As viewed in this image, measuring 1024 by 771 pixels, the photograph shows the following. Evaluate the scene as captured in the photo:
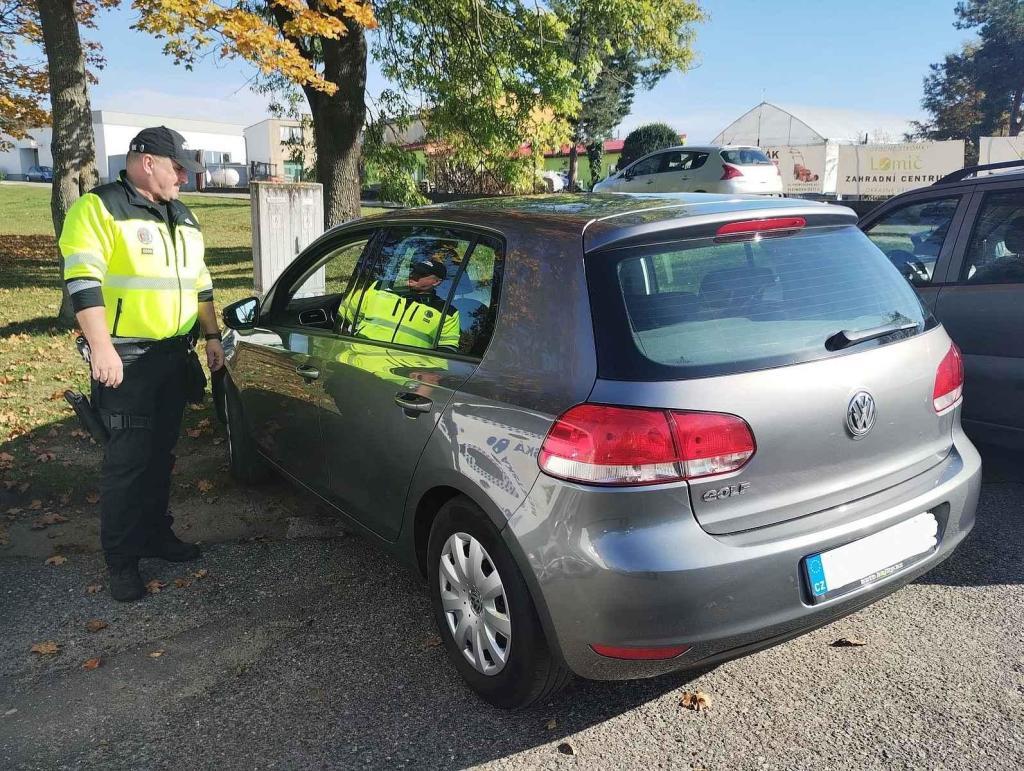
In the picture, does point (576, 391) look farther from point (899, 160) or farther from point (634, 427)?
point (899, 160)

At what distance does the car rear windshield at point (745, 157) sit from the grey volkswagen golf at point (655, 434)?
59.0 ft

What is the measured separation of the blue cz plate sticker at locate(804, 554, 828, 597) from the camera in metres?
2.55

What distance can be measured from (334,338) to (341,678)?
1.45 metres

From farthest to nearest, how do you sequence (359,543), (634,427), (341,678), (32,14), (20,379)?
(32,14)
(20,379)
(359,543)
(341,678)
(634,427)

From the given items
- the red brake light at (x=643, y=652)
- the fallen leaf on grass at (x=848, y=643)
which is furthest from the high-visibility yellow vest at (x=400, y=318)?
the fallen leaf on grass at (x=848, y=643)

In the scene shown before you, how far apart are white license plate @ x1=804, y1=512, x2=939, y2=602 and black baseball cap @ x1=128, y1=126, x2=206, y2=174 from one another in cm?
311

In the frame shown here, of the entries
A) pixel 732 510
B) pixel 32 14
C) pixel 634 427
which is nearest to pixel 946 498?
pixel 732 510

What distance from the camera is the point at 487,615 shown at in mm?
2832

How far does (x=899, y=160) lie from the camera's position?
30.7m

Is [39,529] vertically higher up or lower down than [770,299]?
lower down

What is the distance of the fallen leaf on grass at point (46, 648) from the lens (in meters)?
3.37

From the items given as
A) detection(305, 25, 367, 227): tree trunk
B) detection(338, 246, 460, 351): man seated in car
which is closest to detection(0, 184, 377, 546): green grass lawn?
detection(305, 25, 367, 227): tree trunk

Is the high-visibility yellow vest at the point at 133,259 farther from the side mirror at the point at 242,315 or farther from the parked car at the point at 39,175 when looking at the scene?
the parked car at the point at 39,175

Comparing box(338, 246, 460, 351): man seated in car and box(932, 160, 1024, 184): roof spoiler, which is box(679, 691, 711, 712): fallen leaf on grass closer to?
box(338, 246, 460, 351): man seated in car
